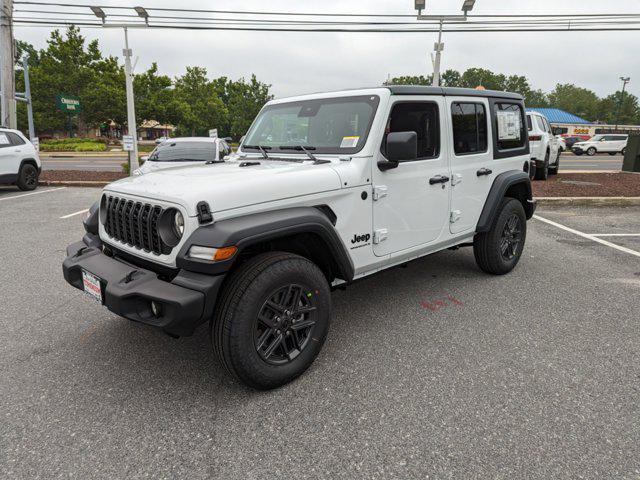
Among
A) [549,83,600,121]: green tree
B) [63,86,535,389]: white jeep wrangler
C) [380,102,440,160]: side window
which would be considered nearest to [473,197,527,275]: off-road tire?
[63,86,535,389]: white jeep wrangler

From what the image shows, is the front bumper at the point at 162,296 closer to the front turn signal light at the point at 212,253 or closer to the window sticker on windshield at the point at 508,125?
the front turn signal light at the point at 212,253

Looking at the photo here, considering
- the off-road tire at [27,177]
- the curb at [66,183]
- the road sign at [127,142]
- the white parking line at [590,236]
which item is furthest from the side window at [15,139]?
the white parking line at [590,236]

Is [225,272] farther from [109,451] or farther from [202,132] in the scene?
[202,132]

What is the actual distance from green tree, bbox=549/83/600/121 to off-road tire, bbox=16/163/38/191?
133466 millimetres

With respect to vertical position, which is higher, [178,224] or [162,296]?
[178,224]

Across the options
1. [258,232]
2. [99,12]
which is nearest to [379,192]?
[258,232]

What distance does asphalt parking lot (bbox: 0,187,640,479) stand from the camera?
2129 millimetres

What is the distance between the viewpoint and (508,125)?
4.61 meters

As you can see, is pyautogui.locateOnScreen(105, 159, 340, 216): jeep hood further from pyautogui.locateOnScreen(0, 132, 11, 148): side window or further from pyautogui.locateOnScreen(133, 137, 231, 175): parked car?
pyautogui.locateOnScreen(0, 132, 11, 148): side window

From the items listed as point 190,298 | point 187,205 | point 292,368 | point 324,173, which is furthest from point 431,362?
point 187,205

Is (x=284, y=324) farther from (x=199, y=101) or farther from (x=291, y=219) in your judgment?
(x=199, y=101)

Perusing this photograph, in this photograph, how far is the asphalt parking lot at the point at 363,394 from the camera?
213 cm

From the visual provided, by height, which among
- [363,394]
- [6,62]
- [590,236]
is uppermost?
[6,62]

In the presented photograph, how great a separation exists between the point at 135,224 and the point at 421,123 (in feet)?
7.69
